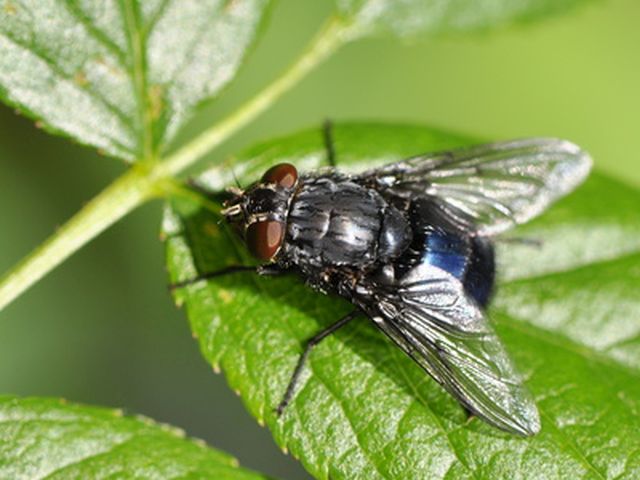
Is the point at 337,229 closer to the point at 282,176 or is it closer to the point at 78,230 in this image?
the point at 282,176

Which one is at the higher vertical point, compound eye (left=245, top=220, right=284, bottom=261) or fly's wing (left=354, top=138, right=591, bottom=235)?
compound eye (left=245, top=220, right=284, bottom=261)

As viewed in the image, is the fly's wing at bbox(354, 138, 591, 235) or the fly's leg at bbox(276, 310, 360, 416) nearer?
the fly's leg at bbox(276, 310, 360, 416)

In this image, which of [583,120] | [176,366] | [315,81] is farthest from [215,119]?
[583,120]

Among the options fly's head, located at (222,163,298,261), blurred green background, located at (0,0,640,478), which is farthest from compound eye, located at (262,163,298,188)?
blurred green background, located at (0,0,640,478)

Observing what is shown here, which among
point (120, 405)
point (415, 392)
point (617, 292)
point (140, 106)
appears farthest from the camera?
point (120, 405)

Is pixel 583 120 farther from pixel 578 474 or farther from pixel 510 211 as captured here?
pixel 578 474

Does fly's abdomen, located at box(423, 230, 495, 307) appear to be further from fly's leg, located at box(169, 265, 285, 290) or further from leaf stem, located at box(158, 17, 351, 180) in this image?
leaf stem, located at box(158, 17, 351, 180)

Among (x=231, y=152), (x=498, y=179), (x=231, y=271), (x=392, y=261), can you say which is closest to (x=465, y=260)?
(x=392, y=261)
